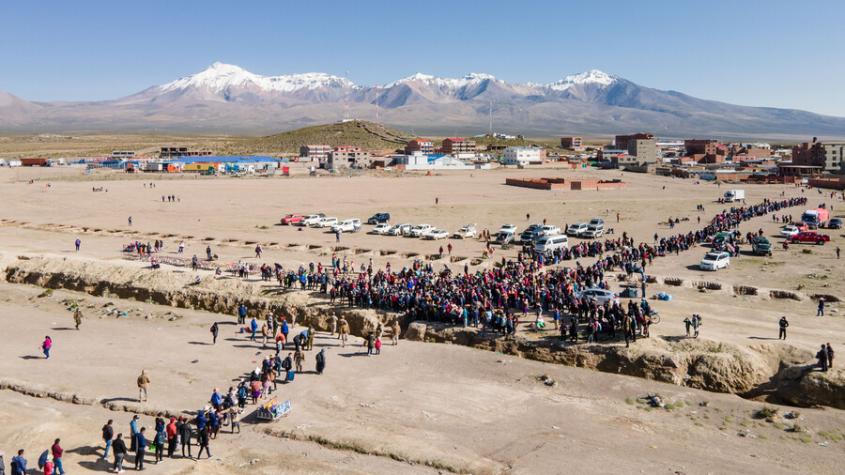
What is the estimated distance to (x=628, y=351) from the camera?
22047 millimetres

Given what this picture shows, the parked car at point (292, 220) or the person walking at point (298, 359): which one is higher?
the parked car at point (292, 220)

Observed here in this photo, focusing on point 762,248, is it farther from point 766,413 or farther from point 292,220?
point 292,220

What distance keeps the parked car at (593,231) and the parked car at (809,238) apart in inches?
506

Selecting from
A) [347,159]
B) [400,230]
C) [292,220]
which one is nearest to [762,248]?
[400,230]

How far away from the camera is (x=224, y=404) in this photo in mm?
18062

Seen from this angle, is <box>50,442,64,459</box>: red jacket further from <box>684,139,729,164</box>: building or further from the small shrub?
<box>684,139,729,164</box>: building

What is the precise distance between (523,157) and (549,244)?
11093 centimetres

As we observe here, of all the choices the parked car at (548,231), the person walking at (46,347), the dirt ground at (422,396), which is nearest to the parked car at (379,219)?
the dirt ground at (422,396)

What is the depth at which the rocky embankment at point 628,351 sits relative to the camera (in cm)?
2036

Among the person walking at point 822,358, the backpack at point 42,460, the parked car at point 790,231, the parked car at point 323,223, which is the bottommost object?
the backpack at point 42,460

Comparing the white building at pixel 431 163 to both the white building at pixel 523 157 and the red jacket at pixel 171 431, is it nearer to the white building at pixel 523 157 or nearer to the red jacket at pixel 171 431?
the white building at pixel 523 157

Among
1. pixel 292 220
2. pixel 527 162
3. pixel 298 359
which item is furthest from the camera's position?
pixel 527 162

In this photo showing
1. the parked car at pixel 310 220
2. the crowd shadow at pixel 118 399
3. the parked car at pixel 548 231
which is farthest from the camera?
the parked car at pixel 310 220

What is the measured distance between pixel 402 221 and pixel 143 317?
31745mm
